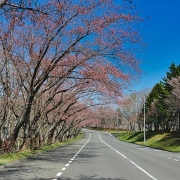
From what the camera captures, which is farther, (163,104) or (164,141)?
(163,104)

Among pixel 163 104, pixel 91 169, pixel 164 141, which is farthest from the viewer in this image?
pixel 163 104

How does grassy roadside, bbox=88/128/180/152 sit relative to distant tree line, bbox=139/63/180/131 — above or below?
below

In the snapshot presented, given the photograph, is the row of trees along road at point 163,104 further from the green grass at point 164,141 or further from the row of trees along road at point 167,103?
the green grass at point 164,141

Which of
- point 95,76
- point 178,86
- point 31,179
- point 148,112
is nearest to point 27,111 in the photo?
point 95,76

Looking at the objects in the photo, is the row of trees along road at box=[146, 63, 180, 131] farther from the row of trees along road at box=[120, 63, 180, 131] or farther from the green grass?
the green grass

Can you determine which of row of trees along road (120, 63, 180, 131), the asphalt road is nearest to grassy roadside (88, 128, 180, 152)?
row of trees along road (120, 63, 180, 131)

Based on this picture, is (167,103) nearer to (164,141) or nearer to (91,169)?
(164,141)

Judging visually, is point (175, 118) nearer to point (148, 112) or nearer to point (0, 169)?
point (148, 112)

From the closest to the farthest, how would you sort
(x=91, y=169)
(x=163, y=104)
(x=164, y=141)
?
(x=91, y=169) < (x=164, y=141) < (x=163, y=104)

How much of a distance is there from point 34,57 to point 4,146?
6498mm

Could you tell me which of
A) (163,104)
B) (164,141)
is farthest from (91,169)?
(163,104)

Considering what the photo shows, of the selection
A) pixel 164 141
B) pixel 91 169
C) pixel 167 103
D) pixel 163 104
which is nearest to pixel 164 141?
pixel 164 141

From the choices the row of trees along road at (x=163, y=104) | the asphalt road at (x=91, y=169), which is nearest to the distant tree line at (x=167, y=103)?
the row of trees along road at (x=163, y=104)

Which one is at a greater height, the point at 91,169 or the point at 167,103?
the point at 167,103
